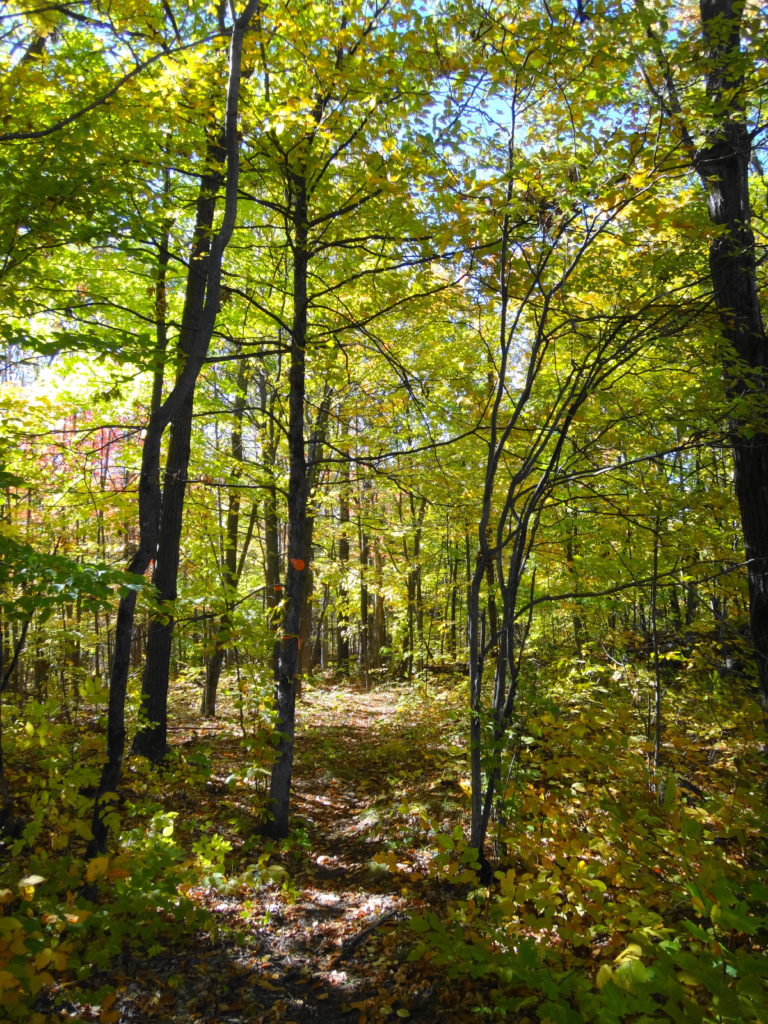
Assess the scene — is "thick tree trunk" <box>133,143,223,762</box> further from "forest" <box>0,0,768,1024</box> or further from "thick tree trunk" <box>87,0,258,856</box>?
"thick tree trunk" <box>87,0,258,856</box>

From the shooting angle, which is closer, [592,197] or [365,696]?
[592,197]

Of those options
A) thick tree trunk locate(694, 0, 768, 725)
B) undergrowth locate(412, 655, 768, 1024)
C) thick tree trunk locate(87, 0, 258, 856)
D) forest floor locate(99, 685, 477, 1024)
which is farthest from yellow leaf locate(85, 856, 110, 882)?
thick tree trunk locate(694, 0, 768, 725)

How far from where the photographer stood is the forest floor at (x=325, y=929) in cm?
322

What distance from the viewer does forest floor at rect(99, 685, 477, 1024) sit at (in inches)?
127

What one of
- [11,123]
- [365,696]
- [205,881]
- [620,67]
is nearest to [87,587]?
[205,881]

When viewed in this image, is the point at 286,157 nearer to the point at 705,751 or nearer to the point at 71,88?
the point at 71,88

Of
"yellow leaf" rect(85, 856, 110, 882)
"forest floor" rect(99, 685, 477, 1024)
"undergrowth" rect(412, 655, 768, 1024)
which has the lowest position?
"forest floor" rect(99, 685, 477, 1024)

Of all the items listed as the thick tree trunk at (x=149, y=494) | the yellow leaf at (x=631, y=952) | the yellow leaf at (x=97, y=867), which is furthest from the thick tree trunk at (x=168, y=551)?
the yellow leaf at (x=631, y=952)

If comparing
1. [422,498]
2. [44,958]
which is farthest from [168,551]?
[44,958]

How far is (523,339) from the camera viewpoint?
21.3 ft

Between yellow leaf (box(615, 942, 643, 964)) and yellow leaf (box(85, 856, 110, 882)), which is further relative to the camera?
yellow leaf (box(85, 856, 110, 882))

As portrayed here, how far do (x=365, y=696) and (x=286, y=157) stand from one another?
43.0ft

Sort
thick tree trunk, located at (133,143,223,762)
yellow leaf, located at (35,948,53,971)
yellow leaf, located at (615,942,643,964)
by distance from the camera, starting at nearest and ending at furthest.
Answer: yellow leaf, located at (35,948,53,971), yellow leaf, located at (615,942,643,964), thick tree trunk, located at (133,143,223,762)

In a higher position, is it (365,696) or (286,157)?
(286,157)
